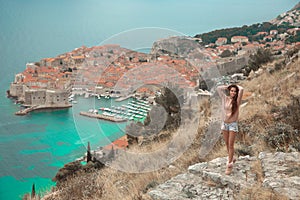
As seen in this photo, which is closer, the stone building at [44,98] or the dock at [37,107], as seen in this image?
the dock at [37,107]

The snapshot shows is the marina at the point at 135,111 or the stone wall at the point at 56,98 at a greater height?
the marina at the point at 135,111

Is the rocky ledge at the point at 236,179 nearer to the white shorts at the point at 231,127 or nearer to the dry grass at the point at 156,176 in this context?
the dry grass at the point at 156,176

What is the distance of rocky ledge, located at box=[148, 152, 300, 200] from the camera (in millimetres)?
1470

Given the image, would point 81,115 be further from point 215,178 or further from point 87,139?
point 215,178

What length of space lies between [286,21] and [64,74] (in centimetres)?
3387

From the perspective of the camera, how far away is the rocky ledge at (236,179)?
1.47m

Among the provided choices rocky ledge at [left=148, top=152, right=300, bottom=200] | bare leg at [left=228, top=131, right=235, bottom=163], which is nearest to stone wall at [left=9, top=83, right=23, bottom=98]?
rocky ledge at [left=148, top=152, right=300, bottom=200]

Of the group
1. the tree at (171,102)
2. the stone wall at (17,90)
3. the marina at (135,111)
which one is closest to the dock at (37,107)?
the stone wall at (17,90)

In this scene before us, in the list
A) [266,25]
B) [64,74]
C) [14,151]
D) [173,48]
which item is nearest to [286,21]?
[266,25]

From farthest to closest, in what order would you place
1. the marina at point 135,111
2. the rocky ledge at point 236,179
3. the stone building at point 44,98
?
the stone building at point 44,98
the marina at point 135,111
the rocky ledge at point 236,179

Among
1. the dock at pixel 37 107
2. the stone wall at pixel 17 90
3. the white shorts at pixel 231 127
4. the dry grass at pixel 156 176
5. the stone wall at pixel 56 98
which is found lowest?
the dock at pixel 37 107

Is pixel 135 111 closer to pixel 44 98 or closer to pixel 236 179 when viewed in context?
pixel 236 179

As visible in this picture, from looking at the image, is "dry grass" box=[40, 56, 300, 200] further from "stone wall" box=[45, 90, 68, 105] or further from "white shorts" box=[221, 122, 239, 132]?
"stone wall" box=[45, 90, 68, 105]

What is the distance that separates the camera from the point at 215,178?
1688 mm
